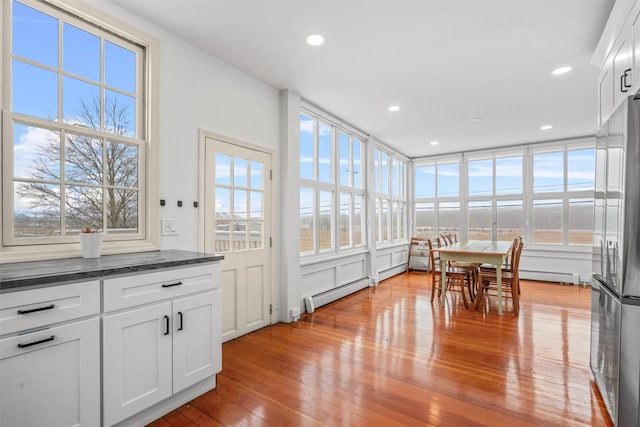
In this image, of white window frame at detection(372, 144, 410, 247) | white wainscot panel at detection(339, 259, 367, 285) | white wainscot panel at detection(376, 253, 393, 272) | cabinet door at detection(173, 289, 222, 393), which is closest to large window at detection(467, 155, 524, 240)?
white window frame at detection(372, 144, 410, 247)

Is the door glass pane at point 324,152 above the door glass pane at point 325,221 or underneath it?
above

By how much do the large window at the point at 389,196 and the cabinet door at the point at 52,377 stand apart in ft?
17.0

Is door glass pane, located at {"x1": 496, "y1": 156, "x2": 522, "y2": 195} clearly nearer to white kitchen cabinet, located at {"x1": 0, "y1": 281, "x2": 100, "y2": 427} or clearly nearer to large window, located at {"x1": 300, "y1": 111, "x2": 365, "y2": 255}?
large window, located at {"x1": 300, "y1": 111, "x2": 365, "y2": 255}

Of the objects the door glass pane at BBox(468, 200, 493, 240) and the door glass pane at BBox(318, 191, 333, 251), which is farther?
the door glass pane at BBox(468, 200, 493, 240)

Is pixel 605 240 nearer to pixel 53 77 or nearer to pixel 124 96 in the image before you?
pixel 124 96

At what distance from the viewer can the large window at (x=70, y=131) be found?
191 cm

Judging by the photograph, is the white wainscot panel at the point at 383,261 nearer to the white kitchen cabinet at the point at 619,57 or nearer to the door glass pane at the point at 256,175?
the door glass pane at the point at 256,175

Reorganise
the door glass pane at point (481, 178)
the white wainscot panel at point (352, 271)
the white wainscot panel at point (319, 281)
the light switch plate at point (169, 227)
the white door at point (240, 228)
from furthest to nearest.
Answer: the door glass pane at point (481, 178) < the white wainscot panel at point (352, 271) < the white wainscot panel at point (319, 281) < the white door at point (240, 228) < the light switch plate at point (169, 227)

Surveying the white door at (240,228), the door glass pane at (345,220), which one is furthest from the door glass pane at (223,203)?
the door glass pane at (345,220)

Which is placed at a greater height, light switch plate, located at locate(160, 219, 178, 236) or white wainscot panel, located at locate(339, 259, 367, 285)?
light switch plate, located at locate(160, 219, 178, 236)

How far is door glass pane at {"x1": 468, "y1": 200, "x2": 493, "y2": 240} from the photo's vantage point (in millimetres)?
7129

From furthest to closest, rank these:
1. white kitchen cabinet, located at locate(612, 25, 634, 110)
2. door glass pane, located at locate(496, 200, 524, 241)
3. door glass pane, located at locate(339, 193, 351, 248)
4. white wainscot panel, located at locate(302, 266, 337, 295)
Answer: door glass pane, located at locate(496, 200, 524, 241)
door glass pane, located at locate(339, 193, 351, 248)
white wainscot panel, located at locate(302, 266, 337, 295)
white kitchen cabinet, located at locate(612, 25, 634, 110)

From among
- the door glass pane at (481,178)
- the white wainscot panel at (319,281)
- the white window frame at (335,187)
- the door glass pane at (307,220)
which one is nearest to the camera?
the white wainscot panel at (319,281)

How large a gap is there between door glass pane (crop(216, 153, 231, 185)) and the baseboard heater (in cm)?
190
